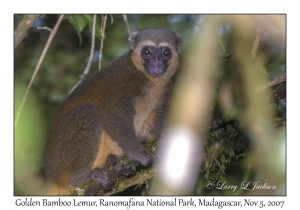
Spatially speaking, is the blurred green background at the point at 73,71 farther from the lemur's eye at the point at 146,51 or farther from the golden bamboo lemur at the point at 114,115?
the lemur's eye at the point at 146,51

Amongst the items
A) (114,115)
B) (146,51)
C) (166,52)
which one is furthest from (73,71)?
(114,115)

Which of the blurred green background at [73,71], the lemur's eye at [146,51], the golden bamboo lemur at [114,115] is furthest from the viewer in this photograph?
the lemur's eye at [146,51]

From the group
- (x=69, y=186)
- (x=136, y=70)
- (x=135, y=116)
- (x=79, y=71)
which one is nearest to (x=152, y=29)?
(x=136, y=70)

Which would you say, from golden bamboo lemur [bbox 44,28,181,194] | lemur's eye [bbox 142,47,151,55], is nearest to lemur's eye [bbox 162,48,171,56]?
golden bamboo lemur [bbox 44,28,181,194]

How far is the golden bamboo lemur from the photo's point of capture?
5707 mm

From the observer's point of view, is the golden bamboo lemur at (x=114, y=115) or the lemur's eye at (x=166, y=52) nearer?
the golden bamboo lemur at (x=114, y=115)

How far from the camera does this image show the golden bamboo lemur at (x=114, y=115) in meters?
5.71

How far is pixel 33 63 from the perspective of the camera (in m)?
8.83

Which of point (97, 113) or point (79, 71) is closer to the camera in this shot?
point (97, 113)

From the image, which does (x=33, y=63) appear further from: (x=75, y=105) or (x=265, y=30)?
(x=265, y=30)

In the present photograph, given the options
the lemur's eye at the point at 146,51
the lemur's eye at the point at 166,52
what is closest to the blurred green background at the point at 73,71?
the lemur's eye at the point at 166,52

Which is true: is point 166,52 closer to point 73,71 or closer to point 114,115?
point 114,115

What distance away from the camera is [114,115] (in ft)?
19.0

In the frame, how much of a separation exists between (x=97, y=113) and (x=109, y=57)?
3.47 meters
